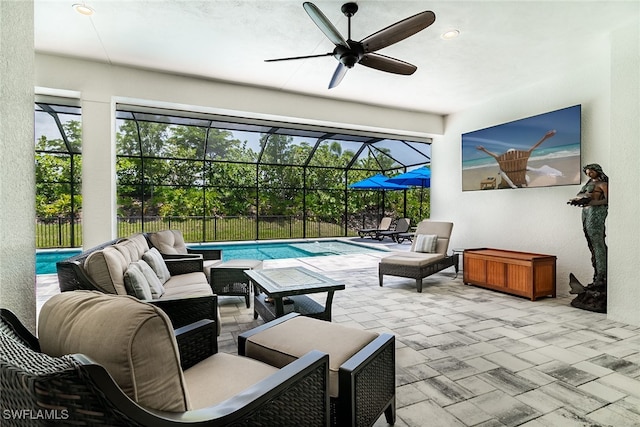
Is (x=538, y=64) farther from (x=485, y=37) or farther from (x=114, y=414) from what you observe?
(x=114, y=414)

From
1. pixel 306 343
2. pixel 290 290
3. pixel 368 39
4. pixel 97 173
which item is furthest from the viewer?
pixel 97 173

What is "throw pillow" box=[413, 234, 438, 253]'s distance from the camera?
5223 millimetres

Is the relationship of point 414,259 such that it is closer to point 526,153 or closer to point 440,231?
point 440,231

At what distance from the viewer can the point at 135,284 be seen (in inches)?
88.4

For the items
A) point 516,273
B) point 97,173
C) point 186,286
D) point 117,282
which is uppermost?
point 97,173

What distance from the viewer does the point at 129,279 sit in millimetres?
2234

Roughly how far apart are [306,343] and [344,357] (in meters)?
0.22

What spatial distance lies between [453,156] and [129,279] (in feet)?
20.0

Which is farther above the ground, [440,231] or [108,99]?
[108,99]

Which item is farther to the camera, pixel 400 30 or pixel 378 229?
pixel 378 229

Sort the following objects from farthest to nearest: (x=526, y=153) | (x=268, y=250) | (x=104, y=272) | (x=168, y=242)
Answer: (x=268, y=250), (x=526, y=153), (x=168, y=242), (x=104, y=272)

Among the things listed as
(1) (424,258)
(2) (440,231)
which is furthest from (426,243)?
(1) (424,258)

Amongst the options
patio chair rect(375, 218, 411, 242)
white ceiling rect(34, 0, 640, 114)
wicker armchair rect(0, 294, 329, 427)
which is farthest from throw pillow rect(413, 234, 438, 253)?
patio chair rect(375, 218, 411, 242)

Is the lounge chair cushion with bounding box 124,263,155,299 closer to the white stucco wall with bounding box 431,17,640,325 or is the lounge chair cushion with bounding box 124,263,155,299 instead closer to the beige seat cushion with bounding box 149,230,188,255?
the beige seat cushion with bounding box 149,230,188,255
